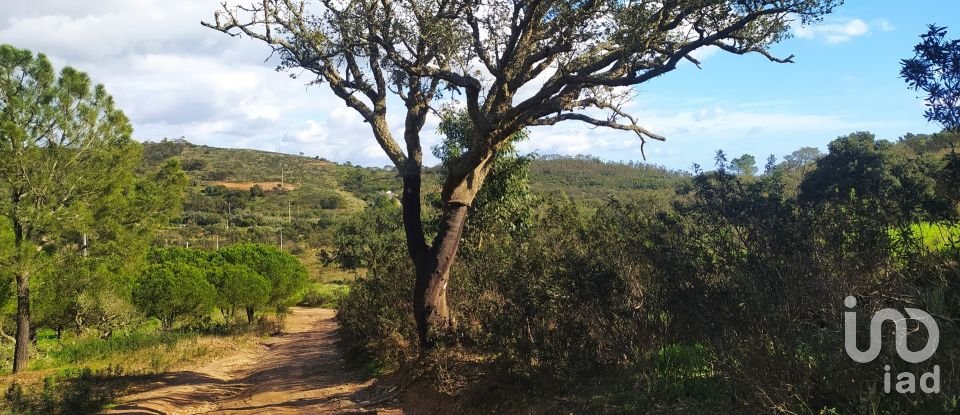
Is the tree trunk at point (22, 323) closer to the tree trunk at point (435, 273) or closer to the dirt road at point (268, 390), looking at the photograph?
the dirt road at point (268, 390)

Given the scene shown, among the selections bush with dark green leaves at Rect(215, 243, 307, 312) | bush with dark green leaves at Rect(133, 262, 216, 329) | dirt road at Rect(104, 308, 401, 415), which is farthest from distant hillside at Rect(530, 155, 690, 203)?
dirt road at Rect(104, 308, 401, 415)

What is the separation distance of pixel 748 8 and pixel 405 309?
7.59 m

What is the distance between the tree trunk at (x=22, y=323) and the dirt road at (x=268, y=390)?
4.95 meters

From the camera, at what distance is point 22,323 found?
1752cm

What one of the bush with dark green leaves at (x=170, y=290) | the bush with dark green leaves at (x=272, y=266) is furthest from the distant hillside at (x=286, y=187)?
the bush with dark green leaves at (x=170, y=290)

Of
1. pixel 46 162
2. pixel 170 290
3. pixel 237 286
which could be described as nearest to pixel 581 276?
pixel 46 162

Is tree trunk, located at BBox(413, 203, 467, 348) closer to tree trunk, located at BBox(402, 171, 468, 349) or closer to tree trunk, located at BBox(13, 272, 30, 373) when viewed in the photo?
tree trunk, located at BBox(402, 171, 468, 349)

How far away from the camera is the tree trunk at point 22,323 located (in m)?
17.4

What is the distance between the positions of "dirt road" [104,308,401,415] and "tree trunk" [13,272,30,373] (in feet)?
16.2

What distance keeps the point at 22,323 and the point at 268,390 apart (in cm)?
1051

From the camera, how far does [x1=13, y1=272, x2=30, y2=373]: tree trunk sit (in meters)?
17.4

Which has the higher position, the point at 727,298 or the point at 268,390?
the point at 727,298

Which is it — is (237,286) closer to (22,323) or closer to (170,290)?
(170,290)

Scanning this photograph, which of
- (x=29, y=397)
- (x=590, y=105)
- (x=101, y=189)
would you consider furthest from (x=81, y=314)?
(x=590, y=105)
